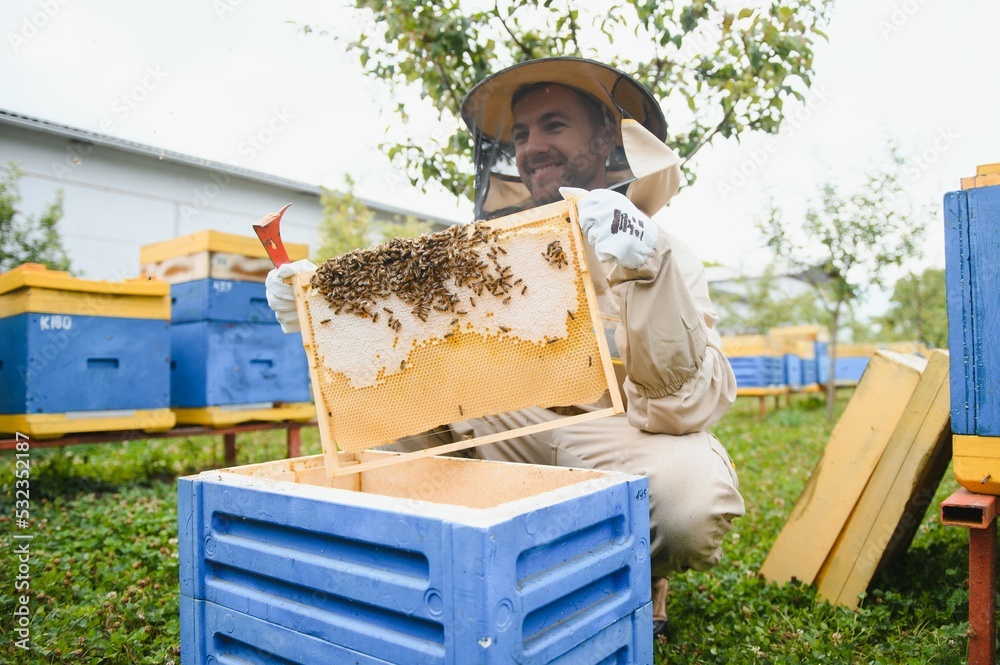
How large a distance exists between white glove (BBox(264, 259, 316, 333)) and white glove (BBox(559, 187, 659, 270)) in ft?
2.60

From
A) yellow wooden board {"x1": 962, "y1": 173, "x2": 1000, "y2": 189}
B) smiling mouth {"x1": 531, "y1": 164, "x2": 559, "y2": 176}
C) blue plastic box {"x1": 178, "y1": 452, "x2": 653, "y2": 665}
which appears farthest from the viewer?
smiling mouth {"x1": 531, "y1": 164, "x2": 559, "y2": 176}

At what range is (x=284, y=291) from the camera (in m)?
1.94

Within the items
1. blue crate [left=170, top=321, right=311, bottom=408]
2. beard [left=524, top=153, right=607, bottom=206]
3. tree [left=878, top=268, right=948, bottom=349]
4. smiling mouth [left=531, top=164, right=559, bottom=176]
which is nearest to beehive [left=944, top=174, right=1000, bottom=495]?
beard [left=524, top=153, right=607, bottom=206]

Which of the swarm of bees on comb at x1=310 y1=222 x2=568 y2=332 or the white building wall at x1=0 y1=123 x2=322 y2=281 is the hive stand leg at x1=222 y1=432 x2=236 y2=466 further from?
the white building wall at x1=0 y1=123 x2=322 y2=281

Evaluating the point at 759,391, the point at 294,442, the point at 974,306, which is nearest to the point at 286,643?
the point at 974,306

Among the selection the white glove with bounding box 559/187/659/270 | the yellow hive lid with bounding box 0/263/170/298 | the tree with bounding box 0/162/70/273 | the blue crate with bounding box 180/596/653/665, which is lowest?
the blue crate with bounding box 180/596/653/665

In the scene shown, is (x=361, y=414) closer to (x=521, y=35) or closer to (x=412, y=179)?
(x=412, y=179)

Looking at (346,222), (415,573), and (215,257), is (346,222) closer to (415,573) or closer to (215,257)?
(215,257)

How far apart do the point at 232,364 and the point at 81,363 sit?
3.12 feet

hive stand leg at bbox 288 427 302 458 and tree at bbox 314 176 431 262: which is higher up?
tree at bbox 314 176 431 262

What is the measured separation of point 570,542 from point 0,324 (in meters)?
4.68

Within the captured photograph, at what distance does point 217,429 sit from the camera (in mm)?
4863

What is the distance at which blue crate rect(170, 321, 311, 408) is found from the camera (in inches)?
187

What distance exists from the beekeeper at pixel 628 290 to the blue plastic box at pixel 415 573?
0.49m
